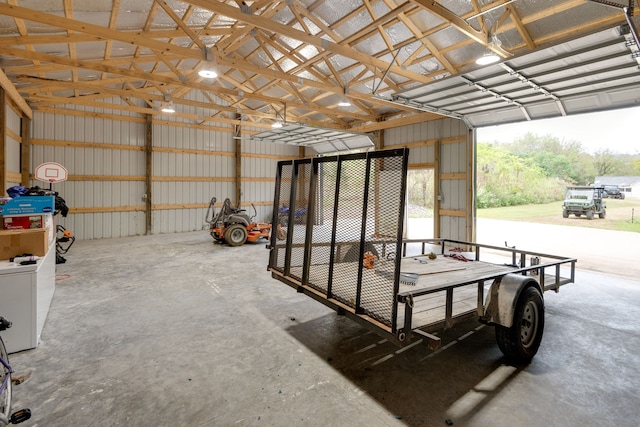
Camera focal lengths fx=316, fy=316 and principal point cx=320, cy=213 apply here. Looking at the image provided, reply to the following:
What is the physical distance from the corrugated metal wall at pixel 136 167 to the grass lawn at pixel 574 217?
14.9 m

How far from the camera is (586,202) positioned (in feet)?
48.6

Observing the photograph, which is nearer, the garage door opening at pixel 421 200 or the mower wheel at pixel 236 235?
the mower wheel at pixel 236 235

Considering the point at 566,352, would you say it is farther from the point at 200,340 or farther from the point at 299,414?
the point at 200,340

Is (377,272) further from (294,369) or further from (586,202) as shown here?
(586,202)

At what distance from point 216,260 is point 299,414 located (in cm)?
592

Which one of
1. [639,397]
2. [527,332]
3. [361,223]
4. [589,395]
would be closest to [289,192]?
[361,223]

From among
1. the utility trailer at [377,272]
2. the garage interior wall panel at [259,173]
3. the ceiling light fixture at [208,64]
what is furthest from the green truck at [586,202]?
the ceiling light fixture at [208,64]

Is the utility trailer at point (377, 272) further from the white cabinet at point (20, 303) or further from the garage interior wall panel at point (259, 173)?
the garage interior wall panel at point (259, 173)

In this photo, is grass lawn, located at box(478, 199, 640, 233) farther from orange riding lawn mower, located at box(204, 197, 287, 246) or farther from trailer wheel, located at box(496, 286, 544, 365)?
orange riding lawn mower, located at box(204, 197, 287, 246)

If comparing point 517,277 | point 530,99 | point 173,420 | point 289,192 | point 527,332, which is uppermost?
point 530,99

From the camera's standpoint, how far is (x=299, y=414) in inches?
94.8

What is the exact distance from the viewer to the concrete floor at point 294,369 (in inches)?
95.7

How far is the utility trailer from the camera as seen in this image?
2.61 meters

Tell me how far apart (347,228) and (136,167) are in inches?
446
